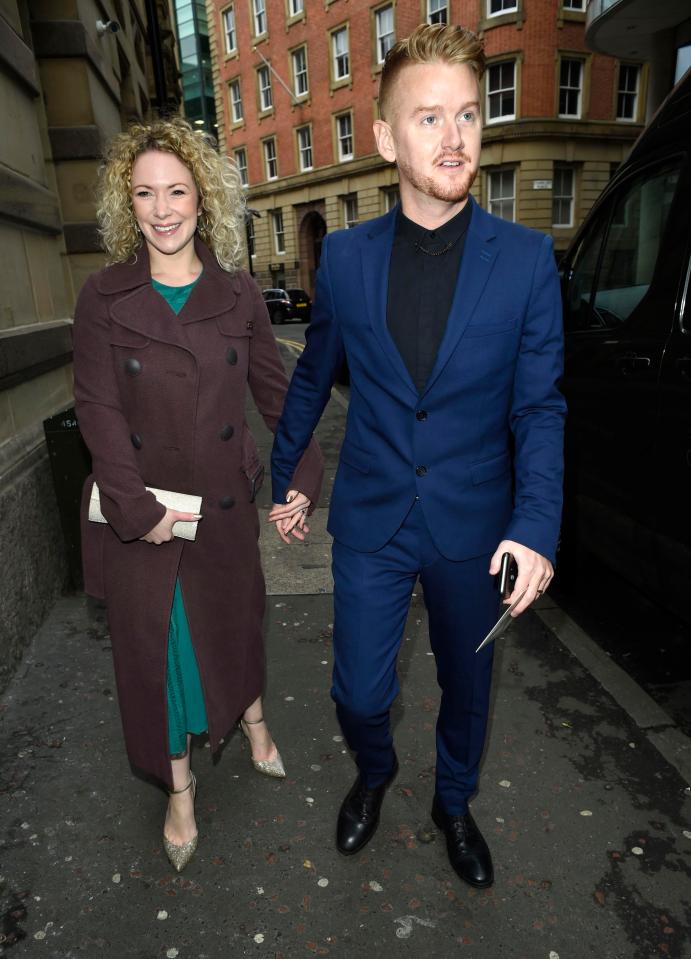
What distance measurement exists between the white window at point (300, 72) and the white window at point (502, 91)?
11713mm

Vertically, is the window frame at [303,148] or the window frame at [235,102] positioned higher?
the window frame at [235,102]

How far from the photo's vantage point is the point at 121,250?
239cm

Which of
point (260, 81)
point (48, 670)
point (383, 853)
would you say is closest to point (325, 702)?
point (383, 853)

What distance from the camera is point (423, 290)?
2053mm

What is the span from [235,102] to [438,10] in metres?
15.4

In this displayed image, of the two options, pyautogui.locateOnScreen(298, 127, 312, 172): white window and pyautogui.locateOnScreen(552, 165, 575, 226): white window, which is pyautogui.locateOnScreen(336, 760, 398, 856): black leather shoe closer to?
pyautogui.locateOnScreen(552, 165, 575, 226): white window

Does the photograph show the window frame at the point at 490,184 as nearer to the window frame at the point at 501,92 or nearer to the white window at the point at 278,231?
the window frame at the point at 501,92

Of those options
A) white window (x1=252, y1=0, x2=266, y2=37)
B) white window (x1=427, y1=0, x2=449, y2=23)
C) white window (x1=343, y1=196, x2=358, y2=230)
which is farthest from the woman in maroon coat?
white window (x1=252, y1=0, x2=266, y2=37)

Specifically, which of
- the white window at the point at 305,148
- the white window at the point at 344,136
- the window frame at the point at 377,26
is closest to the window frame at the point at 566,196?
the window frame at the point at 377,26

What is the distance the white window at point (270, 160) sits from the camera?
123ft

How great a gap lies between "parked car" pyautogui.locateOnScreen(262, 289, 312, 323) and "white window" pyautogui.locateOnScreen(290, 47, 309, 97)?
33.6 ft

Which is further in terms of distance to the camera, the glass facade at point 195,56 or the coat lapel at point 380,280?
the glass facade at point 195,56

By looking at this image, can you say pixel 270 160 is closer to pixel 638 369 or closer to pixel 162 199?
pixel 638 369

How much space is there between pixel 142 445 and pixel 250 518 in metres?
0.49
